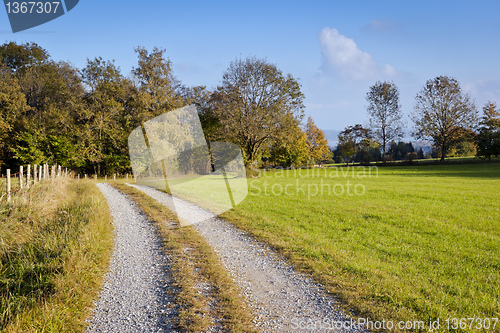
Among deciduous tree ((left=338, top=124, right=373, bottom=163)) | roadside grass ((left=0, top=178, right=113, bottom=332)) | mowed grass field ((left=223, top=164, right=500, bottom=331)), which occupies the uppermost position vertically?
deciduous tree ((left=338, top=124, right=373, bottom=163))

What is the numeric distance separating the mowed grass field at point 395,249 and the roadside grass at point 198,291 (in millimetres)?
1738

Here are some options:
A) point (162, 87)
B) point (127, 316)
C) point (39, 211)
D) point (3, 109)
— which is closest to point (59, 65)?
point (3, 109)

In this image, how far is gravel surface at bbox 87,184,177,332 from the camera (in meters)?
4.06

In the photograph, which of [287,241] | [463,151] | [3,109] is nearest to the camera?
[287,241]

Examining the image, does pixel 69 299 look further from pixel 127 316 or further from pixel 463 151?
pixel 463 151

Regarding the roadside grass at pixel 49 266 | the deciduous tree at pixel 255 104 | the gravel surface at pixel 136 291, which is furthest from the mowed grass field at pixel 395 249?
the deciduous tree at pixel 255 104

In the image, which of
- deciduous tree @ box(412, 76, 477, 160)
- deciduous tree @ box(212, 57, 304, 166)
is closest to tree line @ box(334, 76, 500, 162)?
deciduous tree @ box(412, 76, 477, 160)

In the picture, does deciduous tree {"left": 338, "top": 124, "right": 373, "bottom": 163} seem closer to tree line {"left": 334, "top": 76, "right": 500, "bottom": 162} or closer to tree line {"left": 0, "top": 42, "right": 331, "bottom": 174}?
tree line {"left": 334, "top": 76, "right": 500, "bottom": 162}

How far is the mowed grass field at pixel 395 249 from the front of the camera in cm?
465

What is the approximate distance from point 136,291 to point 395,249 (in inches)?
256

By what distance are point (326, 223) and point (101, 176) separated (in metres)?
35.8

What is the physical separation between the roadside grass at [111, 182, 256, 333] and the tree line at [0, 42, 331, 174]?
26.0m

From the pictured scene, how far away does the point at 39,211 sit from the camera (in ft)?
36.3

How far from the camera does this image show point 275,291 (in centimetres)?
498
